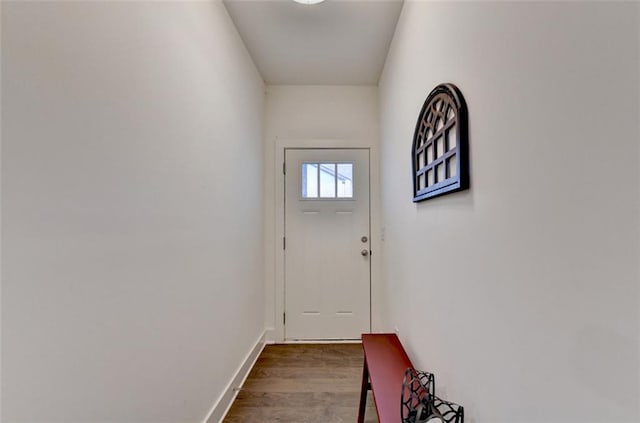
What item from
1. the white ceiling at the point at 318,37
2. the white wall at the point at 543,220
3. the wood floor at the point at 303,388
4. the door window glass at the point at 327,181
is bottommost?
the wood floor at the point at 303,388

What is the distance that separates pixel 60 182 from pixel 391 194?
202 cm

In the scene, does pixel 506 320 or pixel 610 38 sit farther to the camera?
pixel 506 320

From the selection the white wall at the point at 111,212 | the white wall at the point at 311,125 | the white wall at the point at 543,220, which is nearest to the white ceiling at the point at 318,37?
the white wall at the point at 311,125

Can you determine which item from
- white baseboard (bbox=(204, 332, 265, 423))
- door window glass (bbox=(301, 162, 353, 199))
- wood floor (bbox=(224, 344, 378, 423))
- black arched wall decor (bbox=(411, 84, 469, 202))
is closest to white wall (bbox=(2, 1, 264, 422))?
white baseboard (bbox=(204, 332, 265, 423))

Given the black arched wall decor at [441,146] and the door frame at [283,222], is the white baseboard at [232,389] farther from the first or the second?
the black arched wall decor at [441,146]

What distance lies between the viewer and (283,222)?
3.02m

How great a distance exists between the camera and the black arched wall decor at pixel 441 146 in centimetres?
104

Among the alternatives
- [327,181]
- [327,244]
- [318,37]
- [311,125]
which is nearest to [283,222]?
[327,244]

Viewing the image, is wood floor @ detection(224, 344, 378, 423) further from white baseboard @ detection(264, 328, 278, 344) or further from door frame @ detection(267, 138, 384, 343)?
door frame @ detection(267, 138, 384, 343)

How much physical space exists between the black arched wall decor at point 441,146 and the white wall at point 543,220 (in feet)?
0.14

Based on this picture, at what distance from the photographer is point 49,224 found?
771 millimetres

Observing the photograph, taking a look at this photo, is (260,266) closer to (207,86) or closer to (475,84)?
(207,86)

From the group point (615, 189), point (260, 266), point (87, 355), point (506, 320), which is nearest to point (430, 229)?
point (506, 320)

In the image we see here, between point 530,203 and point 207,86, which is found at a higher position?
point 207,86
